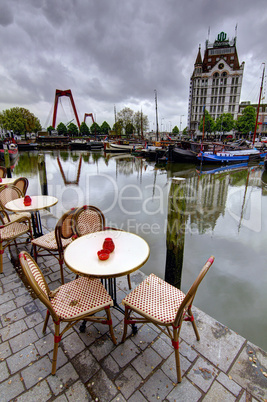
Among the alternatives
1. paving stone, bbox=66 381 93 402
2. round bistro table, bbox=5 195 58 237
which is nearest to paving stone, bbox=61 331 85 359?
paving stone, bbox=66 381 93 402

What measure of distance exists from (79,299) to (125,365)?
2.09ft

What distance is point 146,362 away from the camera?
1616mm

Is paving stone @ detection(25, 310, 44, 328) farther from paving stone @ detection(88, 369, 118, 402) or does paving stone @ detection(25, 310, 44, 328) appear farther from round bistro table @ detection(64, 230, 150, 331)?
paving stone @ detection(88, 369, 118, 402)

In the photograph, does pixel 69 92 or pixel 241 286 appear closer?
pixel 241 286

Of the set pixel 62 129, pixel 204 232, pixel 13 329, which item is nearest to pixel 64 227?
pixel 13 329

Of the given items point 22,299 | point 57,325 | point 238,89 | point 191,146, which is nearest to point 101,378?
point 57,325

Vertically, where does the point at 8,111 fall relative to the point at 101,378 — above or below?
above

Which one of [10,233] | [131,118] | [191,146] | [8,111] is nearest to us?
[10,233]

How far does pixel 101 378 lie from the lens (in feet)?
4.91

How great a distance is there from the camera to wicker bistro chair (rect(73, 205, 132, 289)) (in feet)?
7.90

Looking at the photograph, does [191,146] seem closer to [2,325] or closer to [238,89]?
[2,325]

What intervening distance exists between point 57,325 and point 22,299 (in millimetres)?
1030

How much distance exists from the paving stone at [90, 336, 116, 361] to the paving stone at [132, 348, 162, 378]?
25 cm

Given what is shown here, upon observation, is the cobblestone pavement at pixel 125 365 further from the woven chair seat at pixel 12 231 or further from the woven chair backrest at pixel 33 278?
the woven chair seat at pixel 12 231
